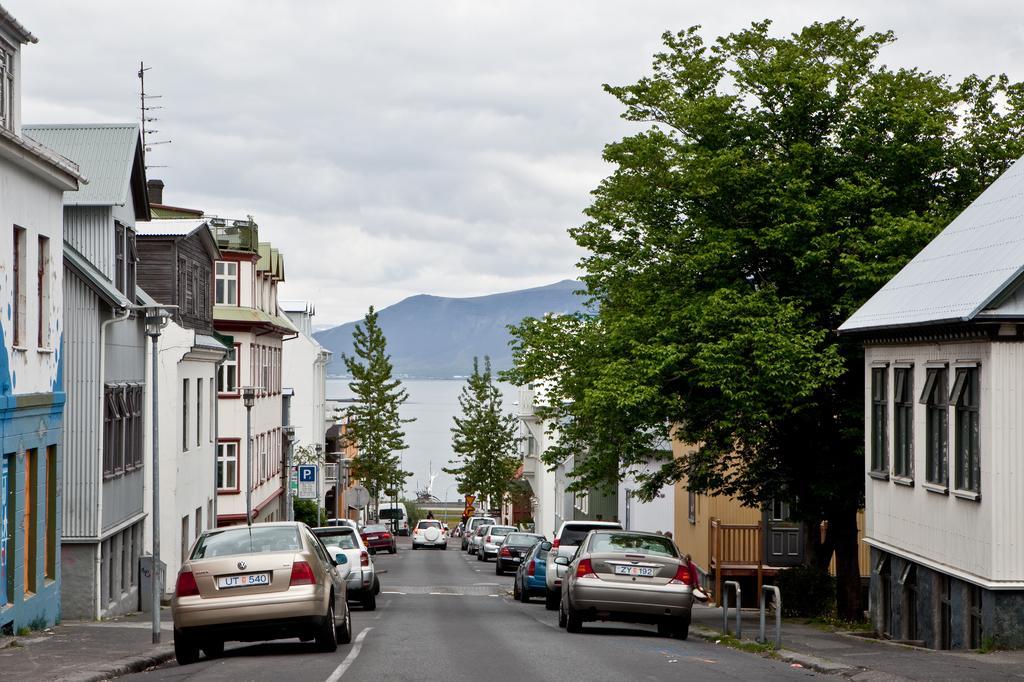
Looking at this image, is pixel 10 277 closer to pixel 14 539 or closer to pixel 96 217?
pixel 14 539

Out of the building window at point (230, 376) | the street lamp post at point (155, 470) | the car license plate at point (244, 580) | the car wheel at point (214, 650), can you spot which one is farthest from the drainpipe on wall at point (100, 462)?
the building window at point (230, 376)

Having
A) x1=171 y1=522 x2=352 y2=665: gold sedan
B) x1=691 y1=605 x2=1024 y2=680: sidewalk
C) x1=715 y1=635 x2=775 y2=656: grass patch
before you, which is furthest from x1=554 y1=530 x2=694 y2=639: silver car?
x1=171 y1=522 x2=352 y2=665: gold sedan

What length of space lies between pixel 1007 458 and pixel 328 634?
8.73 metres

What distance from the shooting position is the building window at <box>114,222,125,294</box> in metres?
30.2

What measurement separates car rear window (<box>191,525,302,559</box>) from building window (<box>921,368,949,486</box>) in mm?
9566

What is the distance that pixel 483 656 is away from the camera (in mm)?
16031

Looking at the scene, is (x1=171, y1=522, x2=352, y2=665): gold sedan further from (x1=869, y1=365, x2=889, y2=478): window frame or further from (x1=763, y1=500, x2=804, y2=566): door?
(x1=763, y1=500, x2=804, y2=566): door

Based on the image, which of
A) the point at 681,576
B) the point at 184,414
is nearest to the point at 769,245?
the point at 681,576

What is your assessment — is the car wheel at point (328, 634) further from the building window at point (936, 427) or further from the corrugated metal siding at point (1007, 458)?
the building window at point (936, 427)

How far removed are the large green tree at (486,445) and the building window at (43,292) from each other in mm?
107712

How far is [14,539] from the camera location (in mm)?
20031

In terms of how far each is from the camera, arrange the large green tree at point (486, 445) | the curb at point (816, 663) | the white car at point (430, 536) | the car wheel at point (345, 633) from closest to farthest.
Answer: the curb at point (816, 663), the car wheel at point (345, 633), the white car at point (430, 536), the large green tree at point (486, 445)

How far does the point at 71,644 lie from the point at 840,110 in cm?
1797

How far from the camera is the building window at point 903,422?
22.2 metres
